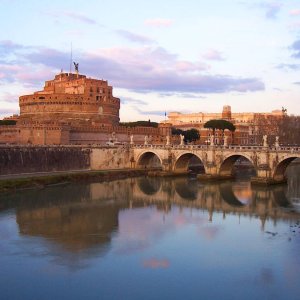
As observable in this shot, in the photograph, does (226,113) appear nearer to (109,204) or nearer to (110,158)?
(110,158)

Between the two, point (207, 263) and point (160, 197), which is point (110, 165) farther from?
point (207, 263)

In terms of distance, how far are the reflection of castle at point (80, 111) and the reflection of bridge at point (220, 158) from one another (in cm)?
464

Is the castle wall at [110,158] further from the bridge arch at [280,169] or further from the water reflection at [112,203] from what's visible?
the bridge arch at [280,169]

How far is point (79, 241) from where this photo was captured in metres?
14.1

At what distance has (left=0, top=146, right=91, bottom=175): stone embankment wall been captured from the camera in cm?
2752


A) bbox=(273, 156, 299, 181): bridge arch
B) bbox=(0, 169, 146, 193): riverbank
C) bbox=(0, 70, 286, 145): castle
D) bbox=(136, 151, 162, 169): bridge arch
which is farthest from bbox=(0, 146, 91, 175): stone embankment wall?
bbox=(273, 156, 299, 181): bridge arch

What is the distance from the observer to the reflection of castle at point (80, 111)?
38000 mm

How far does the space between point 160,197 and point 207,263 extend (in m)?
11.6

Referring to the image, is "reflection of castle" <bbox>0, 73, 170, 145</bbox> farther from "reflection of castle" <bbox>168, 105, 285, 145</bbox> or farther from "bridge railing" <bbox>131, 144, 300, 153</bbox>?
"reflection of castle" <bbox>168, 105, 285, 145</bbox>

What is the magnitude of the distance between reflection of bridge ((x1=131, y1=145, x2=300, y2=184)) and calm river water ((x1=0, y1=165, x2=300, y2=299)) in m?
3.07

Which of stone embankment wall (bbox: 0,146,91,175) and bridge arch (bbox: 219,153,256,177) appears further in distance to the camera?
bridge arch (bbox: 219,153,256,177)

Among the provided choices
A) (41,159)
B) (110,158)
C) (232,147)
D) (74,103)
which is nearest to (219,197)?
(232,147)

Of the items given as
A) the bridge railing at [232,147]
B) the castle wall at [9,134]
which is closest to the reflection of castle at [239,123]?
the bridge railing at [232,147]

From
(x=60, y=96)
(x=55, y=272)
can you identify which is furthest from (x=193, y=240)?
(x=60, y=96)
